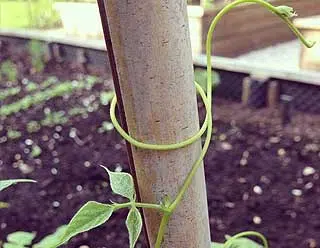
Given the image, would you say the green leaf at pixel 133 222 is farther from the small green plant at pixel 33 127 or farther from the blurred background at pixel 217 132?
the small green plant at pixel 33 127

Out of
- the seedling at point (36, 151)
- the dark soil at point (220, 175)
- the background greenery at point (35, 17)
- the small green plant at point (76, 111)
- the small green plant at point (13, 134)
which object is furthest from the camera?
the background greenery at point (35, 17)

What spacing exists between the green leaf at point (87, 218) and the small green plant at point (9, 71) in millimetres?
2237

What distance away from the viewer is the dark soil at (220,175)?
1.22 meters

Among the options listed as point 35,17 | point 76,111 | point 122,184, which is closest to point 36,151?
point 76,111

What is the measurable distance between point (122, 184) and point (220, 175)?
1100 mm

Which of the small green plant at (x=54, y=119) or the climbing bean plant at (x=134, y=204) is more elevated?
the climbing bean plant at (x=134, y=204)

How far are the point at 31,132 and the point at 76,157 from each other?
12.6 inches

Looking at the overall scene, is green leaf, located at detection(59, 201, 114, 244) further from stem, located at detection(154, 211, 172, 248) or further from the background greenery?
the background greenery

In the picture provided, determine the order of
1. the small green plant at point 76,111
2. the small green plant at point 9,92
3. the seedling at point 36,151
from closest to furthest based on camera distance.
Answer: the seedling at point 36,151 < the small green plant at point 76,111 < the small green plant at point 9,92

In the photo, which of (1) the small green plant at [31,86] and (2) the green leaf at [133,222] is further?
(1) the small green plant at [31,86]

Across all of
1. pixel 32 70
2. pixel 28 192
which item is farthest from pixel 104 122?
pixel 32 70

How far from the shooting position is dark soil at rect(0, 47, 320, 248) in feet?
4.00

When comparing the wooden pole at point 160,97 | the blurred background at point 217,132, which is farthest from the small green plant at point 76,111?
the wooden pole at point 160,97

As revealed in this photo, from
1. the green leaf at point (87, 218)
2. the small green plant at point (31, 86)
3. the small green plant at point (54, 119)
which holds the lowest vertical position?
the small green plant at point (31, 86)
